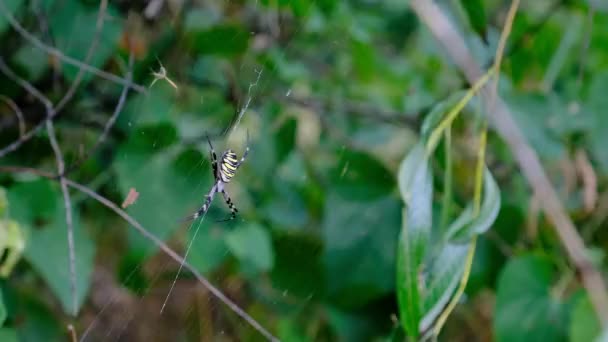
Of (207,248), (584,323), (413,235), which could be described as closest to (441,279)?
(413,235)

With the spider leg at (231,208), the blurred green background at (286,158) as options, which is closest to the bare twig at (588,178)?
the blurred green background at (286,158)

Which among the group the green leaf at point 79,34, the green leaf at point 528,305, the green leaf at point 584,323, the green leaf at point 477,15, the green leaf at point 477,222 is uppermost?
the green leaf at point 477,15

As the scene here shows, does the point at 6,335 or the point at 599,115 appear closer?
the point at 6,335

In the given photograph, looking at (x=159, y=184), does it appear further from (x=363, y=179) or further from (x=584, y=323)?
(x=584, y=323)

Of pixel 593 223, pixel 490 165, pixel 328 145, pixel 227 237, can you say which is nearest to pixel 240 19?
pixel 328 145

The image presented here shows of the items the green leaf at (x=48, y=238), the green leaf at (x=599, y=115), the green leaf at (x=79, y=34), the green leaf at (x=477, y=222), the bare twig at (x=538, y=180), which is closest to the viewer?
the bare twig at (x=538, y=180)

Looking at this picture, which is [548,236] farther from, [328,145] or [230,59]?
[230,59]

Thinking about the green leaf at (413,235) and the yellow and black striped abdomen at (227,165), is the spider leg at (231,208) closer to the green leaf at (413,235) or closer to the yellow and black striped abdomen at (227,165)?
the yellow and black striped abdomen at (227,165)
